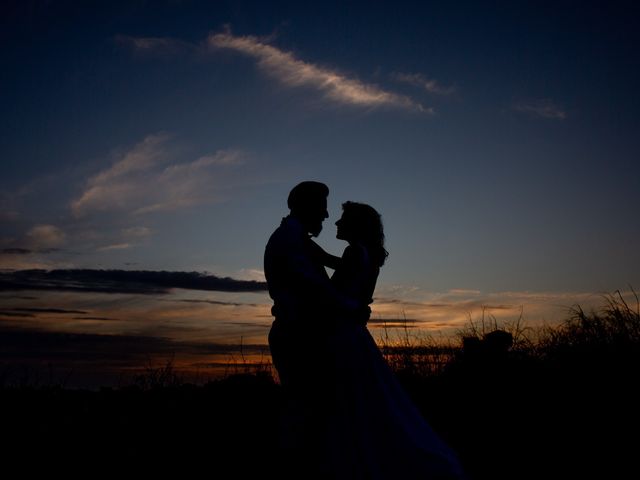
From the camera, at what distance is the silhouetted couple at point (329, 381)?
5555 mm

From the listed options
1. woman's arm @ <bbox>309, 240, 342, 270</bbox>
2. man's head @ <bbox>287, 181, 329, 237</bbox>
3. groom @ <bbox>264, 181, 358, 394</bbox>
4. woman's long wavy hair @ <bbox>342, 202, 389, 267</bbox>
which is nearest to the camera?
groom @ <bbox>264, 181, 358, 394</bbox>

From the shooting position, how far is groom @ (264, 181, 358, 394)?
5523 mm

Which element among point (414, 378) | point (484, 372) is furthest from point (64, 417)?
point (484, 372)

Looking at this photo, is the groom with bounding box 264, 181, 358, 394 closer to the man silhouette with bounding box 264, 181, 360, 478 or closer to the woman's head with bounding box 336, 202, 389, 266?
the man silhouette with bounding box 264, 181, 360, 478

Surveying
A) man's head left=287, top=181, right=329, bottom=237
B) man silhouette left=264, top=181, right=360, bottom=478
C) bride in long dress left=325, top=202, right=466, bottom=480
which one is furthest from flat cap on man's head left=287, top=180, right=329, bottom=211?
bride in long dress left=325, top=202, right=466, bottom=480

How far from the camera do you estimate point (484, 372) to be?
10844 millimetres

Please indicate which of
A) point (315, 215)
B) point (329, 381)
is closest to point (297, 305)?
point (329, 381)

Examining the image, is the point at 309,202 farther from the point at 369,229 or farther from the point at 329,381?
the point at 329,381

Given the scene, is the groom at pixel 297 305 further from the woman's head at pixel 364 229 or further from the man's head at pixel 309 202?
the woman's head at pixel 364 229

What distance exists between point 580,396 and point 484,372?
7.45ft

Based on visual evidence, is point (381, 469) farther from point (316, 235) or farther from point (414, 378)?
point (414, 378)

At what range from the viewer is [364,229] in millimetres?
6527

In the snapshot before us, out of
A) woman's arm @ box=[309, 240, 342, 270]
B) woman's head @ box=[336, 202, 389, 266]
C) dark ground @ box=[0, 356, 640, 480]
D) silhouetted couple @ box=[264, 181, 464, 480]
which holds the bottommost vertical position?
dark ground @ box=[0, 356, 640, 480]

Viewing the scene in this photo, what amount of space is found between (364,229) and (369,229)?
62mm
